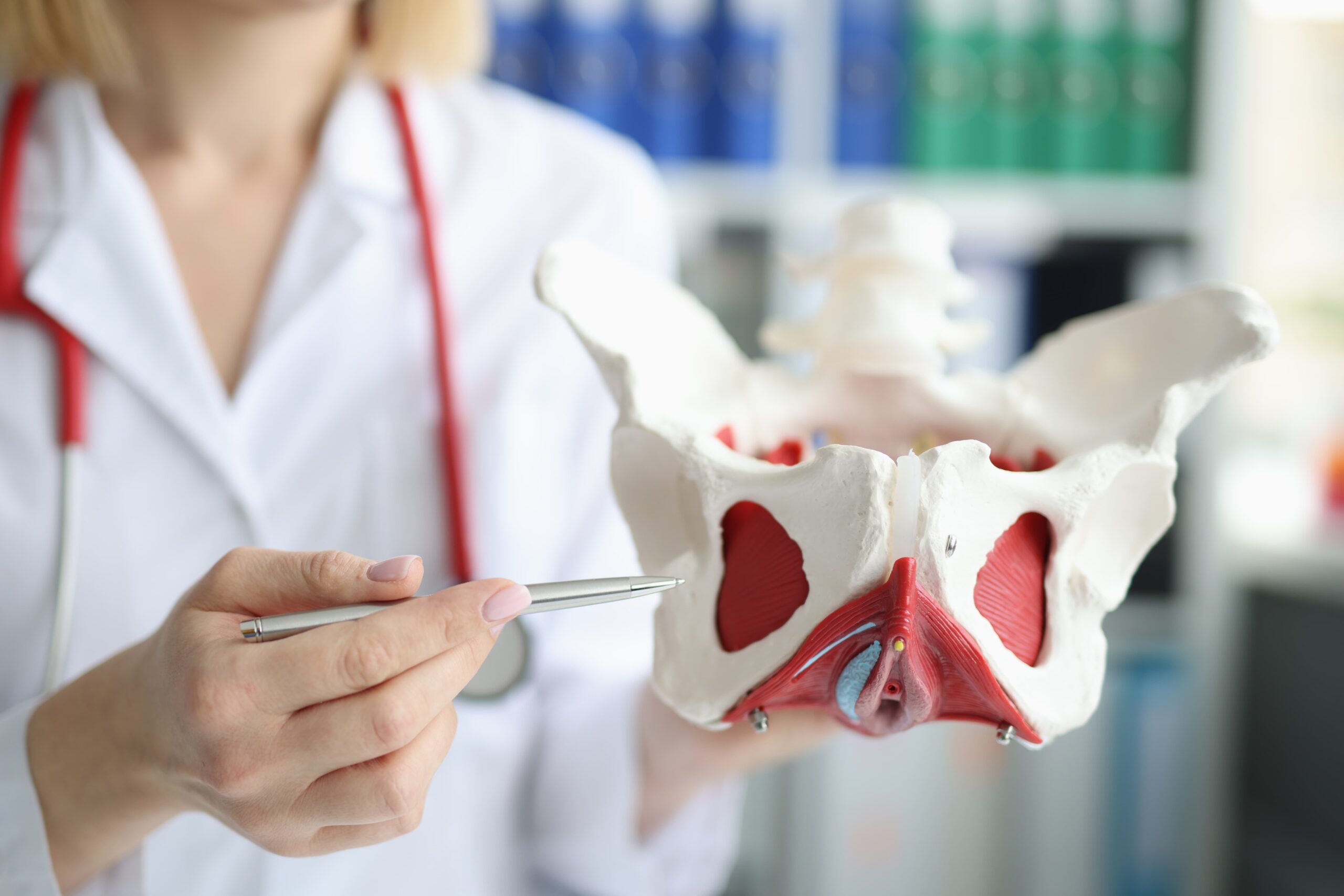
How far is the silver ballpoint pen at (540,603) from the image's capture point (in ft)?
1.40

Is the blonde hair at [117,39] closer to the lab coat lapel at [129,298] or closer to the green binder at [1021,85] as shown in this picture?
the lab coat lapel at [129,298]

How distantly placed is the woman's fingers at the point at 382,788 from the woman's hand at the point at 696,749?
0.81ft

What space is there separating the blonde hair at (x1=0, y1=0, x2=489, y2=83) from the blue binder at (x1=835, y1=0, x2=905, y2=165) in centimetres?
73

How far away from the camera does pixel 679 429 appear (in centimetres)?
49

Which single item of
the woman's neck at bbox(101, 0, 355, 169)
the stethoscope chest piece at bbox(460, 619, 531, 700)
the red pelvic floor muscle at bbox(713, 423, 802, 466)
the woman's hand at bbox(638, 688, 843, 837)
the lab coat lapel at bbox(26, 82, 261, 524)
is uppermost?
the woman's neck at bbox(101, 0, 355, 169)

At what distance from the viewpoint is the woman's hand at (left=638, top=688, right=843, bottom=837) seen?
0.67 meters

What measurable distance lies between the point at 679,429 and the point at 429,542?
36 cm

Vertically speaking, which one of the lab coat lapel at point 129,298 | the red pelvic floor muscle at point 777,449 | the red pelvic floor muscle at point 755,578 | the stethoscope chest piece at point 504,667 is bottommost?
the stethoscope chest piece at point 504,667

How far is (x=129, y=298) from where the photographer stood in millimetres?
752

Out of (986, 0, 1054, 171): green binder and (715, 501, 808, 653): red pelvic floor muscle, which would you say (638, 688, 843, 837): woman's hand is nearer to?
(715, 501, 808, 653): red pelvic floor muscle

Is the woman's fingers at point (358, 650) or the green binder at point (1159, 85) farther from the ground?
the green binder at point (1159, 85)

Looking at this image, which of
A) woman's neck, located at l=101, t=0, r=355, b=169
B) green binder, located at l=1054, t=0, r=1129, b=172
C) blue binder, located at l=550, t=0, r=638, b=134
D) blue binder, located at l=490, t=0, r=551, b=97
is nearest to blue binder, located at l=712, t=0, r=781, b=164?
blue binder, located at l=550, t=0, r=638, b=134

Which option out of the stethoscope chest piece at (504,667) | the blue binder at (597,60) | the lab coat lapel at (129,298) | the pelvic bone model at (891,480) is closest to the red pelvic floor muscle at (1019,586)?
the pelvic bone model at (891,480)

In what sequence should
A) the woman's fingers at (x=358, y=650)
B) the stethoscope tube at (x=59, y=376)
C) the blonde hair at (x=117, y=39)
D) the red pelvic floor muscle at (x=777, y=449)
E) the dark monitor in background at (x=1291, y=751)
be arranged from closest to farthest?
the woman's fingers at (x=358, y=650), the red pelvic floor muscle at (x=777, y=449), the stethoscope tube at (x=59, y=376), the blonde hair at (x=117, y=39), the dark monitor in background at (x=1291, y=751)
